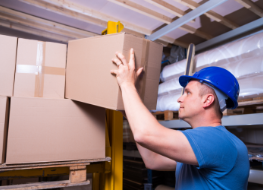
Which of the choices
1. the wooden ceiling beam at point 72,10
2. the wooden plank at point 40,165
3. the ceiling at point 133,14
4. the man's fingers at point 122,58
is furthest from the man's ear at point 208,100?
the wooden ceiling beam at point 72,10

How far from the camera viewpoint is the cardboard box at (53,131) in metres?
1.94

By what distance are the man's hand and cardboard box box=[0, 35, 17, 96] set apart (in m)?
1.11

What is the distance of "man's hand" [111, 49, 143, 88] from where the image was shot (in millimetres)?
1446

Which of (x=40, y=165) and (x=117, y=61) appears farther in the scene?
(x=40, y=165)

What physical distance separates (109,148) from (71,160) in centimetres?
57

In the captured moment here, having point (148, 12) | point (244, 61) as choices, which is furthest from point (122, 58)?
point (148, 12)

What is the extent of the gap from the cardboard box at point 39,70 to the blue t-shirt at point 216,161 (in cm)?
141

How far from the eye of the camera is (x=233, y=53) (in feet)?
10.4

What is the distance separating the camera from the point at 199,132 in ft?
4.29

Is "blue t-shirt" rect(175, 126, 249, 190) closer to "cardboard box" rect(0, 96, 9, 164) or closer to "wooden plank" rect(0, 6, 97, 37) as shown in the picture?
"cardboard box" rect(0, 96, 9, 164)

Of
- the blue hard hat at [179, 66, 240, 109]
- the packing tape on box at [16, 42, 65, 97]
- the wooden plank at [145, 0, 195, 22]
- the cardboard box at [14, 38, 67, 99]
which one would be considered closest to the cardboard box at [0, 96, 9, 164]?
the cardboard box at [14, 38, 67, 99]

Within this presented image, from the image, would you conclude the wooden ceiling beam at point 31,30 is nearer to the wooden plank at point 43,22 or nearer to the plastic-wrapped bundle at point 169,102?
the wooden plank at point 43,22

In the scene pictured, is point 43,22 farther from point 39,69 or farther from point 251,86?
point 251,86

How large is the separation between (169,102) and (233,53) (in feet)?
4.47
